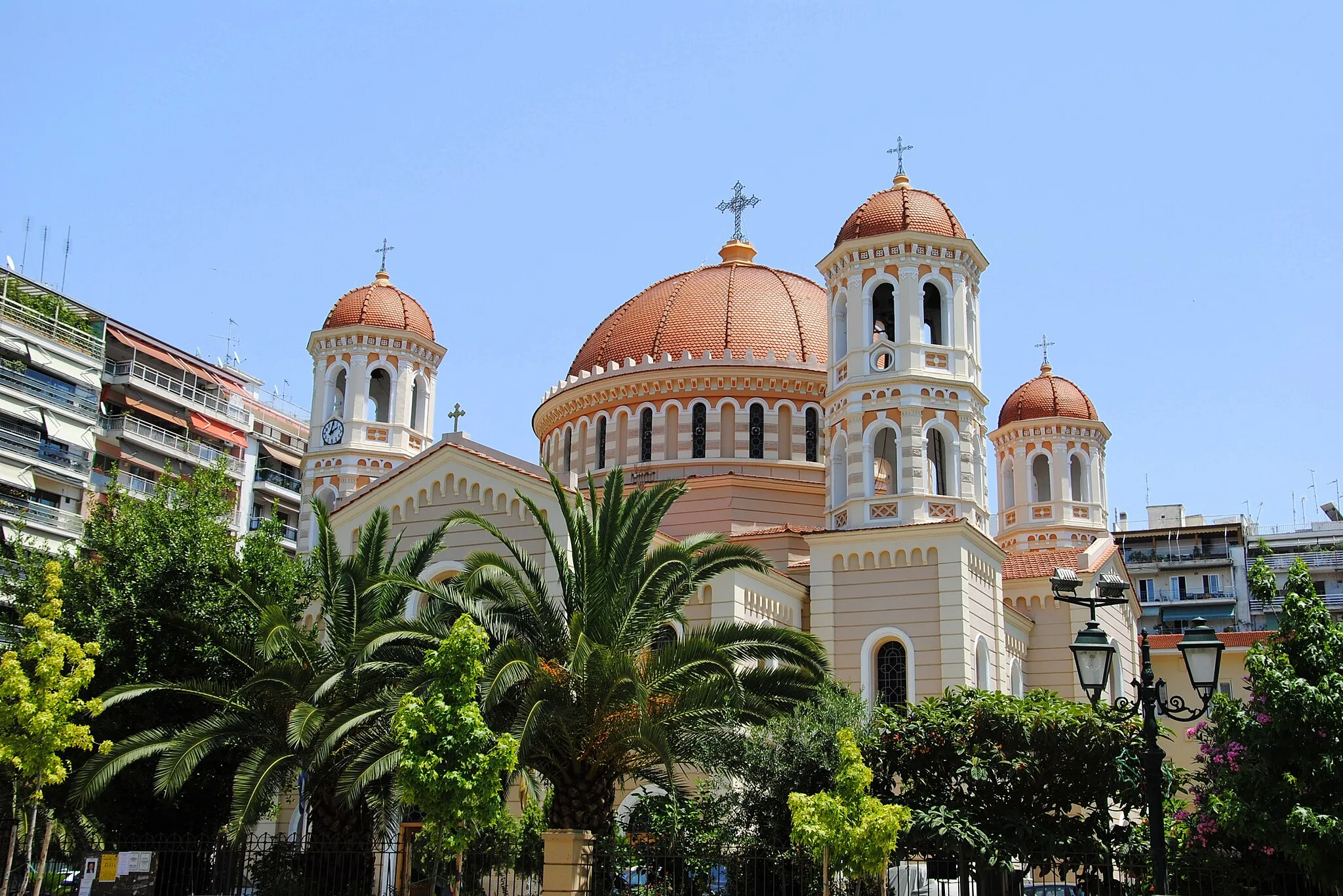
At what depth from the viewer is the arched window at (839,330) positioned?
105 ft

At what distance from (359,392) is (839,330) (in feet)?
46.2

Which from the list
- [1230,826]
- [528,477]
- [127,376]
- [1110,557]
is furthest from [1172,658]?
[127,376]

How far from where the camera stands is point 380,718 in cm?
2200

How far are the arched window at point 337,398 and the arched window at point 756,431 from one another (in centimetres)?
1149

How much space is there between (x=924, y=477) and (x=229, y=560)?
14358mm

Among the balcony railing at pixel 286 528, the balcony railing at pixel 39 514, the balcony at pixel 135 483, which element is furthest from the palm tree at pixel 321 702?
the balcony railing at pixel 286 528

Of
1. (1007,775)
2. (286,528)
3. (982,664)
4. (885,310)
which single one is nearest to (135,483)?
(286,528)

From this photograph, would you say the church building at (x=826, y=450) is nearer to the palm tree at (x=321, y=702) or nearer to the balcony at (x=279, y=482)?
the palm tree at (x=321, y=702)

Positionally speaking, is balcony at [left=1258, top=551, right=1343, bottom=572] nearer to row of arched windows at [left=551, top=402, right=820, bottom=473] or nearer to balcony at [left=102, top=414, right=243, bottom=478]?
row of arched windows at [left=551, top=402, right=820, bottom=473]

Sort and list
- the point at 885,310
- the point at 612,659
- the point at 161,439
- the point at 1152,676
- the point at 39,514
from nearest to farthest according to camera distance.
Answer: the point at 1152,676, the point at 612,659, the point at 885,310, the point at 39,514, the point at 161,439

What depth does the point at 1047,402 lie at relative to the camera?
148ft

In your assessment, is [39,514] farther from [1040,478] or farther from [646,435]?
[1040,478]

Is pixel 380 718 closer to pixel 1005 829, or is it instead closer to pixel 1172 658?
pixel 1005 829

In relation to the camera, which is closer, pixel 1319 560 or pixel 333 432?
pixel 333 432
